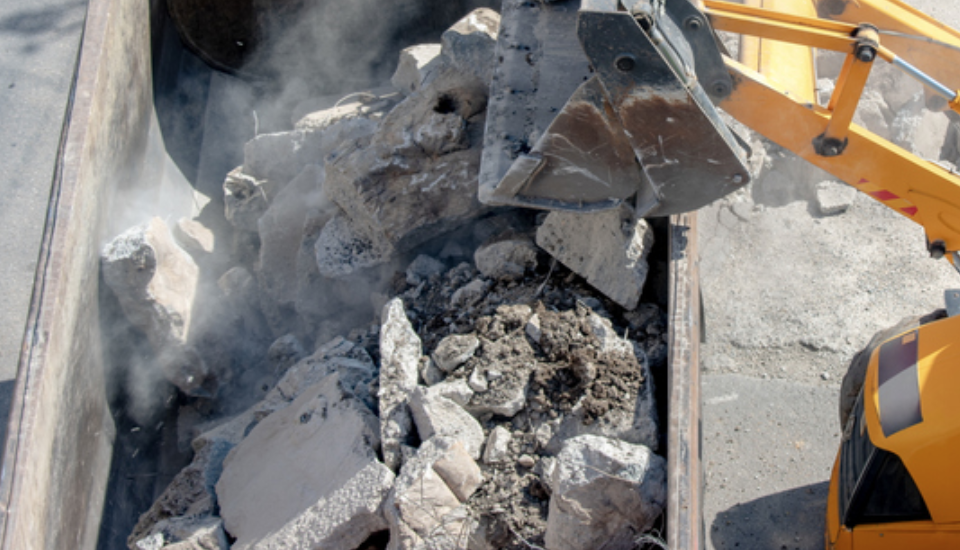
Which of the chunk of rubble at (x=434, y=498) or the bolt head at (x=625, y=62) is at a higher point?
the bolt head at (x=625, y=62)

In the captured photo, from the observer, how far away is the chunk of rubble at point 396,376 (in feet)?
10.3

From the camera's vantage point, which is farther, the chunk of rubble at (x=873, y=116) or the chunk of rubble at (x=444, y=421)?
the chunk of rubble at (x=873, y=116)

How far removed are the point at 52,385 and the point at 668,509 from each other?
2466 millimetres

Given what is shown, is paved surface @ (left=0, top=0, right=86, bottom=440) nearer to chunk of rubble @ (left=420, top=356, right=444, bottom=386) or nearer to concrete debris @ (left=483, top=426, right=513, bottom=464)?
chunk of rubble @ (left=420, top=356, right=444, bottom=386)

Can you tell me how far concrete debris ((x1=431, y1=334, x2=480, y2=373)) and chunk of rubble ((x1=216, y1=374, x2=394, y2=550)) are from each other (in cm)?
39

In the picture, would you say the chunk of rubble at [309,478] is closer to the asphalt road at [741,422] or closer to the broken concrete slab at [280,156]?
the broken concrete slab at [280,156]

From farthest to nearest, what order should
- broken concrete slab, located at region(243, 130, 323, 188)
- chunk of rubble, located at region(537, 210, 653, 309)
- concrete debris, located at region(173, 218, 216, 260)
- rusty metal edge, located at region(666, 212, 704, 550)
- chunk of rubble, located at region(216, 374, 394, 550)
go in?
broken concrete slab, located at region(243, 130, 323, 188), concrete debris, located at region(173, 218, 216, 260), chunk of rubble, located at region(537, 210, 653, 309), chunk of rubble, located at region(216, 374, 394, 550), rusty metal edge, located at region(666, 212, 704, 550)

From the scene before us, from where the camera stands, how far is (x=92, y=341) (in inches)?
146

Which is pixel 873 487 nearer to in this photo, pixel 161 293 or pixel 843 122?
pixel 843 122

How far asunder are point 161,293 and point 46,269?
807mm

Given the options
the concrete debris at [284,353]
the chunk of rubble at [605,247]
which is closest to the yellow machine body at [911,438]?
the chunk of rubble at [605,247]

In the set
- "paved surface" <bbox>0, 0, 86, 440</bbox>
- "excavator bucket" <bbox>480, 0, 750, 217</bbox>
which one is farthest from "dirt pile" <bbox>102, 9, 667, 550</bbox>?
"paved surface" <bbox>0, 0, 86, 440</bbox>

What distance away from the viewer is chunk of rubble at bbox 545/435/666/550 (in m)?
2.82

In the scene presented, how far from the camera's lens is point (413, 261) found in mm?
4148
